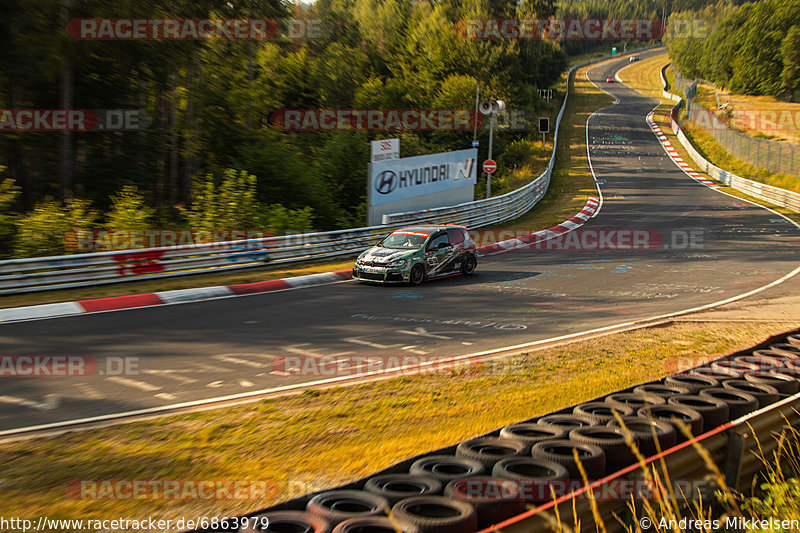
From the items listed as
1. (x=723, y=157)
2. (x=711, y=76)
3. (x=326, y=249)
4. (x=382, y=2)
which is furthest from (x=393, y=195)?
(x=711, y=76)

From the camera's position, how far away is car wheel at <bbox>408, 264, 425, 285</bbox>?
17.0m

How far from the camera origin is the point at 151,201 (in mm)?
31578

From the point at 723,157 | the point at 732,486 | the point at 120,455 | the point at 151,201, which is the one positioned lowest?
the point at 120,455

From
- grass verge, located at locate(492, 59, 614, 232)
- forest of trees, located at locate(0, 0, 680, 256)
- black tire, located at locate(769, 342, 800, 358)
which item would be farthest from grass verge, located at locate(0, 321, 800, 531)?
grass verge, located at locate(492, 59, 614, 232)

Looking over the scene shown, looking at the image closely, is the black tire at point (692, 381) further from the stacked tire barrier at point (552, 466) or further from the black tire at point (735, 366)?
the black tire at point (735, 366)

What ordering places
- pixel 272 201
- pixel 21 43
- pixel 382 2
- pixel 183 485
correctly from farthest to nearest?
pixel 382 2, pixel 272 201, pixel 21 43, pixel 183 485

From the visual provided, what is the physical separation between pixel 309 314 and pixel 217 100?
22.3 metres

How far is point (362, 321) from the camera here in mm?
12594

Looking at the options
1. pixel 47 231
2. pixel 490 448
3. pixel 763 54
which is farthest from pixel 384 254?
pixel 763 54

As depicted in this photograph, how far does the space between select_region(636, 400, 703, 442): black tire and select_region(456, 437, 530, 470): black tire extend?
1.30 meters

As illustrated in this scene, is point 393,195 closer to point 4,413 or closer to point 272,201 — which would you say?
point 272,201

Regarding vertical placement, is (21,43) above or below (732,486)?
above

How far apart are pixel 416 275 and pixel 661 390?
10.8 metres

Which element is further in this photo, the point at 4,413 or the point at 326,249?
the point at 326,249
